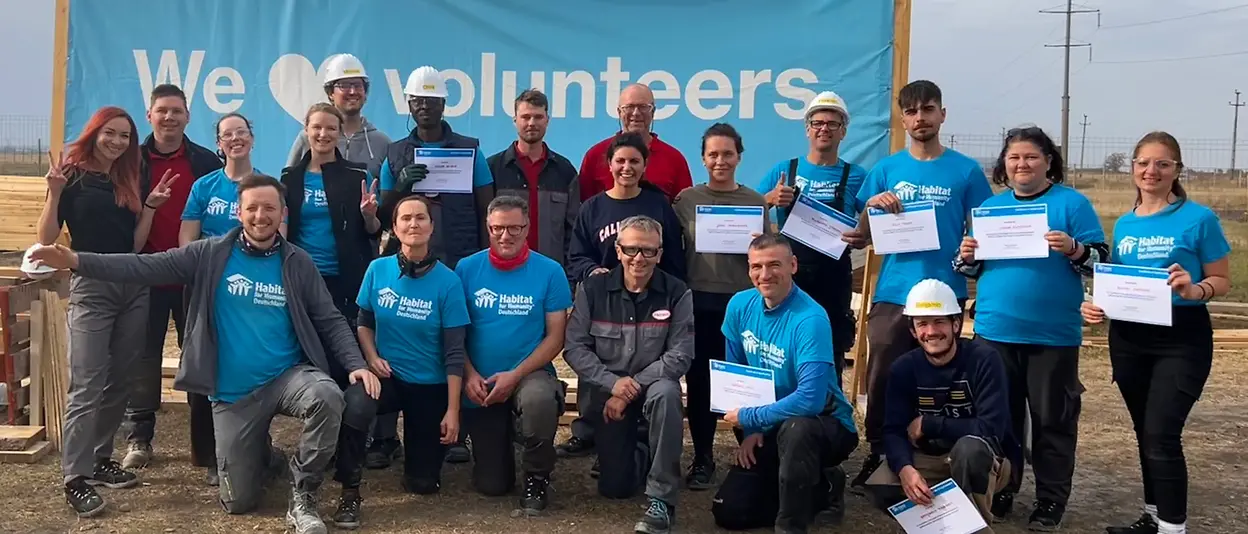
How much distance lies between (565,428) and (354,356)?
7.50 feet

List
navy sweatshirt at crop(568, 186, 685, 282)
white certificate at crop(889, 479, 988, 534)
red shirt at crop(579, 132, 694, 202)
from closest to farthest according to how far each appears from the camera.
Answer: white certificate at crop(889, 479, 988, 534) → navy sweatshirt at crop(568, 186, 685, 282) → red shirt at crop(579, 132, 694, 202)

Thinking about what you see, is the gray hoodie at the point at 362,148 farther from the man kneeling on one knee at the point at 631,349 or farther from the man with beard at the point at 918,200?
the man with beard at the point at 918,200

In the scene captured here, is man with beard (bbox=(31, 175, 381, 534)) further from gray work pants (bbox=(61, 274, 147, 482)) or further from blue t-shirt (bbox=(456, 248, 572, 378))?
blue t-shirt (bbox=(456, 248, 572, 378))

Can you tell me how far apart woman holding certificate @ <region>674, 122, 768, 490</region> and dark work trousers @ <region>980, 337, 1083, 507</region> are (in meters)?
1.29

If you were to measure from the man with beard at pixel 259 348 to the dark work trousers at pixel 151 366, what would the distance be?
84 cm

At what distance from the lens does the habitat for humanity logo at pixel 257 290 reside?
4.94 m

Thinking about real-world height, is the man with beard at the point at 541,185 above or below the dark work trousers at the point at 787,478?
above

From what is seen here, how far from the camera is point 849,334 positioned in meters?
5.85

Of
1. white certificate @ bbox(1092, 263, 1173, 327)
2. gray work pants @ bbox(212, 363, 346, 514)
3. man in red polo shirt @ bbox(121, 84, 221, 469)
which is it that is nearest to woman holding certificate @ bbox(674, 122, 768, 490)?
white certificate @ bbox(1092, 263, 1173, 327)

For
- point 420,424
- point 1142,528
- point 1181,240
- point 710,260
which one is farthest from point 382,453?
point 1181,240

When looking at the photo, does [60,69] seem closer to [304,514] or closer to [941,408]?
[304,514]

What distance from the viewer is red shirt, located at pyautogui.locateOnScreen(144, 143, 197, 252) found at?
18.2 ft

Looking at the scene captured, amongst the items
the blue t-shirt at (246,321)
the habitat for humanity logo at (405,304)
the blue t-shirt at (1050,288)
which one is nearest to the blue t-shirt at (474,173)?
the habitat for humanity logo at (405,304)

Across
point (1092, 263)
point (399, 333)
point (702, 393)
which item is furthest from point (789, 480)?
point (399, 333)
